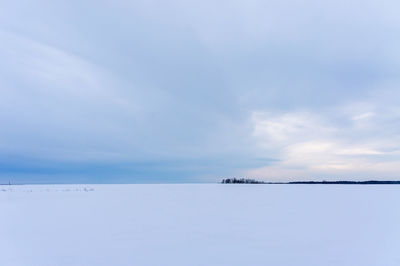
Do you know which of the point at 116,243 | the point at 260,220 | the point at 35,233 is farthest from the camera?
the point at 260,220

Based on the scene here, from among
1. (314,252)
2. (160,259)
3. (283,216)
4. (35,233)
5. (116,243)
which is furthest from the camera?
(283,216)

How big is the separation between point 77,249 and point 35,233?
2.64 m

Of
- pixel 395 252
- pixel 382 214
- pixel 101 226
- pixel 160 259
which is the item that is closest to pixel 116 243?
pixel 160 259

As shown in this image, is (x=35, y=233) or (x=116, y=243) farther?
(x=35, y=233)

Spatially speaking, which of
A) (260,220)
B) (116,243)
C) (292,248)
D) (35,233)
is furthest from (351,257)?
(35,233)

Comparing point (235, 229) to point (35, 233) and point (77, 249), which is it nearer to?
point (77, 249)

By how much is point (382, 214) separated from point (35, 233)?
12.9 metres

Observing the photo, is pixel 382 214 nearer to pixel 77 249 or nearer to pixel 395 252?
pixel 395 252

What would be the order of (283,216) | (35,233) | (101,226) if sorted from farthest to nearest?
(283,216) → (101,226) → (35,233)

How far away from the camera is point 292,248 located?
22.5ft

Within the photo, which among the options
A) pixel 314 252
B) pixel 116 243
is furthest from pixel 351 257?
pixel 116 243

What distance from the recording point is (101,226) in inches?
379

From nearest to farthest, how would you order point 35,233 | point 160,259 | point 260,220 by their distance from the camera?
point 160,259, point 35,233, point 260,220

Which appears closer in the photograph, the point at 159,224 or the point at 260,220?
the point at 159,224
